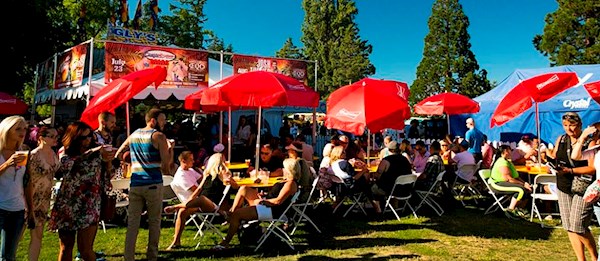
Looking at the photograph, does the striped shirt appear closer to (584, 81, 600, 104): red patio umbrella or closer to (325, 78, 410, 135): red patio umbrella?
(325, 78, 410, 135): red patio umbrella

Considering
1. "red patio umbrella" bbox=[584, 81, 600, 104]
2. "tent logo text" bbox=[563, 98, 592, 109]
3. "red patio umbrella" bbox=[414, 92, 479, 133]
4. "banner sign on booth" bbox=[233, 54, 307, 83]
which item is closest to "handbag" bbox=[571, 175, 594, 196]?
"red patio umbrella" bbox=[584, 81, 600, 104]

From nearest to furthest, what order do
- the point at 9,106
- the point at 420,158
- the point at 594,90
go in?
the point at 594,90, the point at 420,158, the point at 9,106

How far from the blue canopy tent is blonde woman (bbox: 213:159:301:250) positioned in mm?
12026

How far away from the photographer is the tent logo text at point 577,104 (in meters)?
13.1

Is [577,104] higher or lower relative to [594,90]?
higher

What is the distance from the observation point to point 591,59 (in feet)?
65.5

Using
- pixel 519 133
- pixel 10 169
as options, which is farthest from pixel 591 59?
pixel 10 169

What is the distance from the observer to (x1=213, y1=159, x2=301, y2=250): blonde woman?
5207 millimetres

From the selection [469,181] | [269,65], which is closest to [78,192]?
[469,181]

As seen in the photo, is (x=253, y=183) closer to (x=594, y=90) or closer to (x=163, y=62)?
(x=594, y=90)

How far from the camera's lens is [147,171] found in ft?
13.9

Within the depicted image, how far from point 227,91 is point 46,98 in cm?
987

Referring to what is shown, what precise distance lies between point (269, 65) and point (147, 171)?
9.09 meters

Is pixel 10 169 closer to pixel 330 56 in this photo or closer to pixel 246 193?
pixel 246 193
